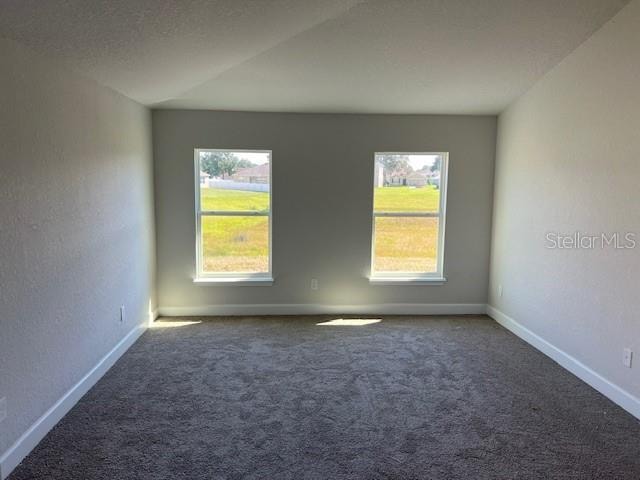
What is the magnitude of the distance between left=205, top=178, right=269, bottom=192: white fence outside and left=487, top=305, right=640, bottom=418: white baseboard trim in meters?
2.95

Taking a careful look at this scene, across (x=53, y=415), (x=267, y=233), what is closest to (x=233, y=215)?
(x=267, y=233)

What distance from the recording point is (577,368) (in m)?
3.26

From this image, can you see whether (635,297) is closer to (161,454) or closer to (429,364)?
(429,364)

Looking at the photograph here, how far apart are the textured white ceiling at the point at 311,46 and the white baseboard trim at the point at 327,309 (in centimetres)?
219

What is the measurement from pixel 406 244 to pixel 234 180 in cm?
209

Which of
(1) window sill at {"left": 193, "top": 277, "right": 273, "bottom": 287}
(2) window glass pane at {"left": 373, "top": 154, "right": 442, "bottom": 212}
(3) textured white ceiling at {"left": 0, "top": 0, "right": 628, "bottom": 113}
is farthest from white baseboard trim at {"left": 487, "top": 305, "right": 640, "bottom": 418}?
(1) window sill at {"left": 193, "top": 277, "right": 273, "bottom": 287}

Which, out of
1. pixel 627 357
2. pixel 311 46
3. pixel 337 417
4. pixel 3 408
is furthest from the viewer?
pixel 311 46

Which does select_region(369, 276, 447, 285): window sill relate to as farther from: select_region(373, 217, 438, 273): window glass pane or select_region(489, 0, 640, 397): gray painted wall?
select_region(489, 0, 640, 397): gray painted wall

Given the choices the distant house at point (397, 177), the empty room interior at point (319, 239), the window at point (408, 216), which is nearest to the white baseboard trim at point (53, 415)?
the empty room interior at point (319, 239)

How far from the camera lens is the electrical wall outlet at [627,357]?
2.75 metres

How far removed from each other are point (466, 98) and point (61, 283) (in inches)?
152

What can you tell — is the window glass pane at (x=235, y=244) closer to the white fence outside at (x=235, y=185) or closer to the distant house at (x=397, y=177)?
the white fence outside at (x=235, y=185)

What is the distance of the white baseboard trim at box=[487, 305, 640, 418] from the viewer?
2744 millimetres

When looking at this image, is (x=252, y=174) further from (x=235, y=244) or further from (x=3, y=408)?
(x=3, y=408)
